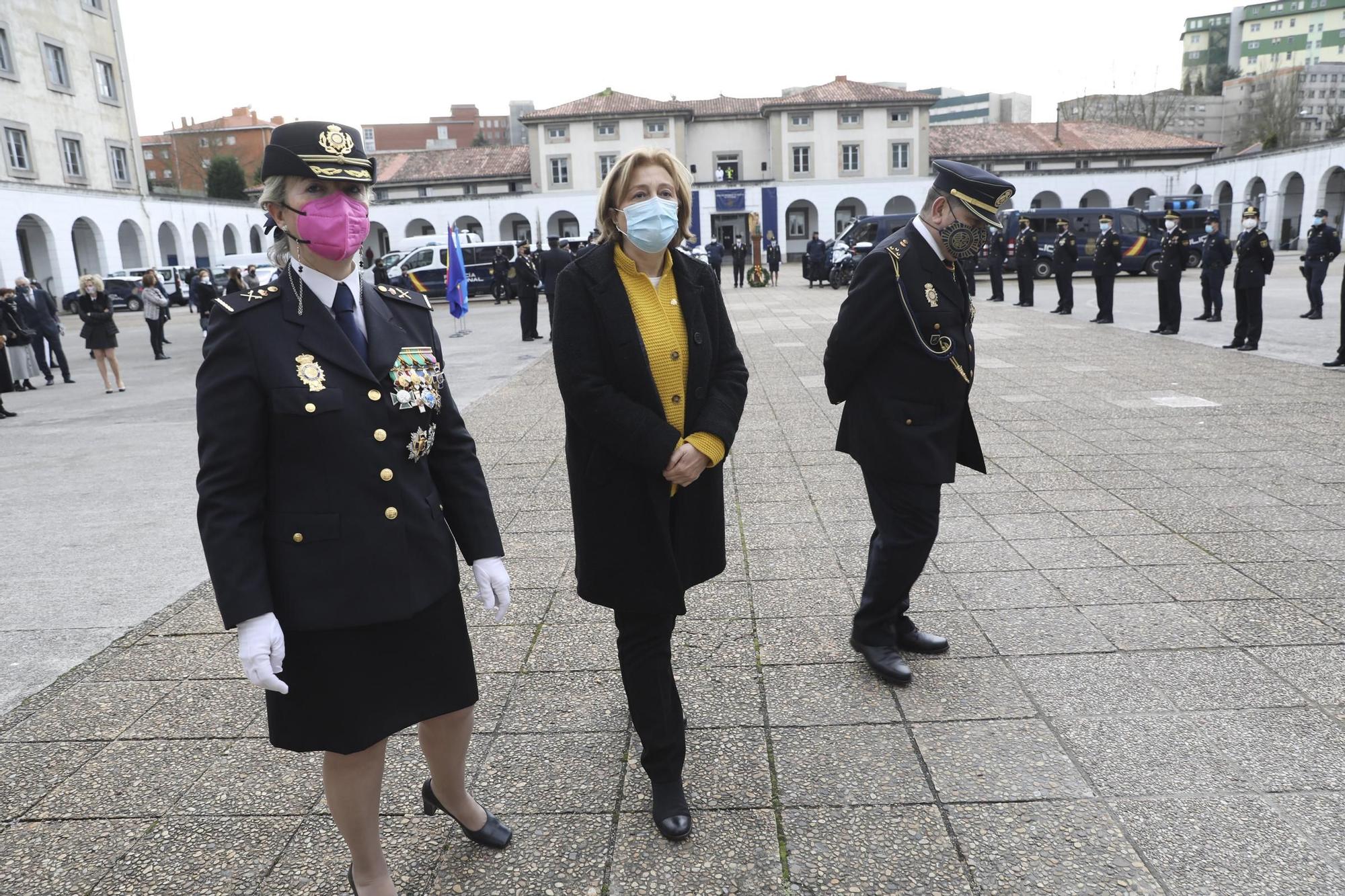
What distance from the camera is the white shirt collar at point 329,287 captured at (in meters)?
2.04

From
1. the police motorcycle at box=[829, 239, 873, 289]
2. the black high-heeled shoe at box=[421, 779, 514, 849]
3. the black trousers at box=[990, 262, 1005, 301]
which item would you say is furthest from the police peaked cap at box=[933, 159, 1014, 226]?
the police motorcycle at box=[829, 239, 873, 289]

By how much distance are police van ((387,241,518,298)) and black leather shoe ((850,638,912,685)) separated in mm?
23963

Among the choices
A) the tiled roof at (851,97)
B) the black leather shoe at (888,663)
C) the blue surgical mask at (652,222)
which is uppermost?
the tiled roof at (851,97)

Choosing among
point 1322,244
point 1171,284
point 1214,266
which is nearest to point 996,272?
point 1322,244

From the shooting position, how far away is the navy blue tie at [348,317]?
2061 millimetres

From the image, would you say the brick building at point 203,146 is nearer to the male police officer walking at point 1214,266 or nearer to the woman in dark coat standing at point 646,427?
the male police officer walking at point 1214,266

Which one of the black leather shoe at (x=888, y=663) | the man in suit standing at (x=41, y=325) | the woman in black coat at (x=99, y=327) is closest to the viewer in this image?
the black leather shoe at (x=888, y=663)

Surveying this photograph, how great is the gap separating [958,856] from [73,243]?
138 ft

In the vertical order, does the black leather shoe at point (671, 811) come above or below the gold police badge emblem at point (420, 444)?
below

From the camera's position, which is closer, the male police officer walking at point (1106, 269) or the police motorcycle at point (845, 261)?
the male police officer walking at point (1106, 269)

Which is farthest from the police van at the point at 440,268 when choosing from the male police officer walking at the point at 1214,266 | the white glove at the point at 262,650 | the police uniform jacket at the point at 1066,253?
the white glove at the point at 262,650

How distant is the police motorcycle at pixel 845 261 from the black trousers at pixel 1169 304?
12202mm

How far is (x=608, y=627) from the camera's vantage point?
12.9ft

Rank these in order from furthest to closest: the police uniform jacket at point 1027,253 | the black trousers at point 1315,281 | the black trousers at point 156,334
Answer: the police uniform jacket at point 1027,253 < the black trousers at point 156,334 < the black trousers at point 1315,281
